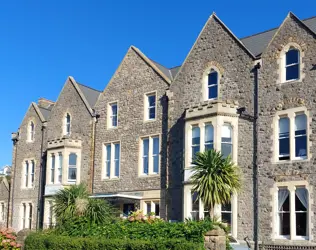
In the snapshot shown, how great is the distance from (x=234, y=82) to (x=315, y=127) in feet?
17.2

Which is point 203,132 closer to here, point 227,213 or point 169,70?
point 227,213

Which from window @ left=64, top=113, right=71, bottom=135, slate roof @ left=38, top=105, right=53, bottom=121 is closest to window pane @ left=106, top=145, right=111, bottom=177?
window @ left=64, top=113, right=71, bottom=135

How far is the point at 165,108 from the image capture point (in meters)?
31.4

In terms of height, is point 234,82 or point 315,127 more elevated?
point 234,82

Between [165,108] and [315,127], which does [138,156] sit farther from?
[315,127]

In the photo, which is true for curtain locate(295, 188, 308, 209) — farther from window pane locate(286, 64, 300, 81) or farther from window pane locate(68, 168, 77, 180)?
window pane locate(68, 168, 77, 180)

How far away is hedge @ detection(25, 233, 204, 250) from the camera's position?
19047 millimetres

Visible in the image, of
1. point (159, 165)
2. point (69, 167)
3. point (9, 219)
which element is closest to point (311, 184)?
point (159, 165)

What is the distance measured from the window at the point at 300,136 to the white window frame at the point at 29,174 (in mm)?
22136

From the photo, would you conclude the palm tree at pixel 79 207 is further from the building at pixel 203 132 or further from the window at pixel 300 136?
the window at pixel 300 136

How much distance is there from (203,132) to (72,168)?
39.6ft

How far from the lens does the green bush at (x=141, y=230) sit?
1953 centimetres

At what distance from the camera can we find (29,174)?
134 feet

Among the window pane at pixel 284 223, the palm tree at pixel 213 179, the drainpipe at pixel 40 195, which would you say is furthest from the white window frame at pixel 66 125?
the window pane at pixel 284 223
